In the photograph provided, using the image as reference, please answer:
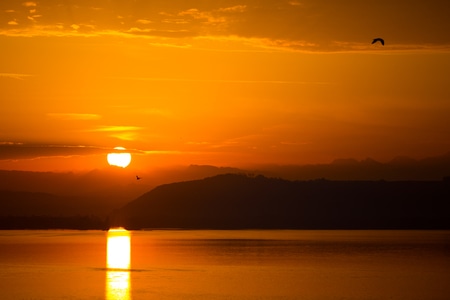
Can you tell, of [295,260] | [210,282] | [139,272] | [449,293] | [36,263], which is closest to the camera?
[449,293]

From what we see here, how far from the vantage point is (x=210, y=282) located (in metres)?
71.6

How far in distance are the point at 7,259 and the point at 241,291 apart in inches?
2123

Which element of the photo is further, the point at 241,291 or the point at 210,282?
the point at 210,282

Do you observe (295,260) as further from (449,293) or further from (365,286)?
(449,293)

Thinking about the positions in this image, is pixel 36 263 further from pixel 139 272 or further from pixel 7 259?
pixel 139 272

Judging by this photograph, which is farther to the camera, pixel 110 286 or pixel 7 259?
pixel 7 259

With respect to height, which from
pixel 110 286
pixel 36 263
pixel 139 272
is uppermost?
pixel 36 263

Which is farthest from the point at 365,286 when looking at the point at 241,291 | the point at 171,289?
the point at 171,289

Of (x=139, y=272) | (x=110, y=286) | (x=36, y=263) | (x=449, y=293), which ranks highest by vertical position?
(x=36, y=263)

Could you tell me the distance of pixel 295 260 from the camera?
106562mm

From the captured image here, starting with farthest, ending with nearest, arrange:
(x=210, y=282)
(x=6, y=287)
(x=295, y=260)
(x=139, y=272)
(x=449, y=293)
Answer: (x=295, y=260)
(x=139, y=272)
(x=210, y=282)
(x=6, y=287)
(x=449, y=293)

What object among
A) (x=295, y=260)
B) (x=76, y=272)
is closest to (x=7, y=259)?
(x=76, y=272)

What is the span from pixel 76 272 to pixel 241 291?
27572 mm

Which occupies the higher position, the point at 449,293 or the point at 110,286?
the point at 110,286
